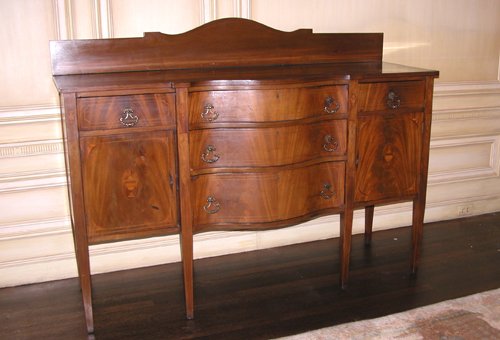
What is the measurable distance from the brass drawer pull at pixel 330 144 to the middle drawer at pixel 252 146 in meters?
0.07

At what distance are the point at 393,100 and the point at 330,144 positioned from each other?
37 cm

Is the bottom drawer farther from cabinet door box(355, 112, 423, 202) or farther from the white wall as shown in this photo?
the white wall

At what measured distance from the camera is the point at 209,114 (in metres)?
2.27

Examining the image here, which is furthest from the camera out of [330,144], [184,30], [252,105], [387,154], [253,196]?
[184,30]

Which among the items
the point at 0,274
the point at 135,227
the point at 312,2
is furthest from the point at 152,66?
the point at 0,274

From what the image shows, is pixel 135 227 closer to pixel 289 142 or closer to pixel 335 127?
pixel 289 142

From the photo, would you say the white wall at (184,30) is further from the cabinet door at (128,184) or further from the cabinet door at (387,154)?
the cabinet door at (387,154)

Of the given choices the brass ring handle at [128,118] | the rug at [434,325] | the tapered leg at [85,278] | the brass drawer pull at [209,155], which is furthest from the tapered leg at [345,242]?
the tapered leg at [85,278]

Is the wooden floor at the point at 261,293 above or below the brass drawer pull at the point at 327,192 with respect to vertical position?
below

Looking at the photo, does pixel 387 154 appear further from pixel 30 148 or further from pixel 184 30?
pixel 30 148

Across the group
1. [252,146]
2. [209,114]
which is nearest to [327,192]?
[252,146]

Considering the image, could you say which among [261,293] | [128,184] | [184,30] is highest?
[184,30]

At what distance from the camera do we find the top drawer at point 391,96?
2.50 metres

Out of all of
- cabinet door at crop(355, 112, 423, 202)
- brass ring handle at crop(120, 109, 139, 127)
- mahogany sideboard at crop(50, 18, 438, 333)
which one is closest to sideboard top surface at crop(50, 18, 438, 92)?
mahogany sideboard at crop(50, 18, 438, 333)
